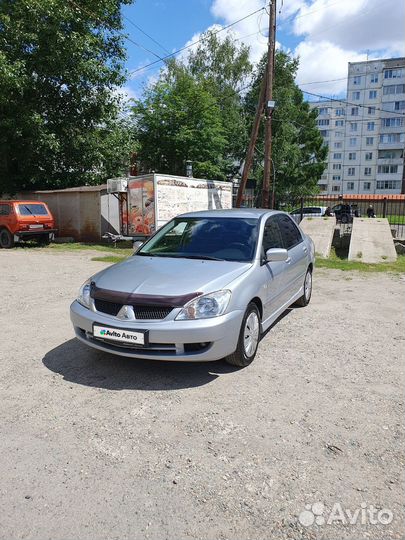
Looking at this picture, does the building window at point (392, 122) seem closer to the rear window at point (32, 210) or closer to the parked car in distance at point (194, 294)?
the rear window at point (32, 210)

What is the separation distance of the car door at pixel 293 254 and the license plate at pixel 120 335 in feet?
7.69

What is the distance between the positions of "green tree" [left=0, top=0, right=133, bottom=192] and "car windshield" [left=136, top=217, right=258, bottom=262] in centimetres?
1516

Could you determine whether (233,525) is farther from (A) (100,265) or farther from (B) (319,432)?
(A) (100,265)

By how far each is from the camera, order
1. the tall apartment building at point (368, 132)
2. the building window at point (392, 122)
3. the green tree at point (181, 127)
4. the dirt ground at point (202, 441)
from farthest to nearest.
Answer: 1. the tall apartment building at point (368, 132)
2. the building window at point (392, 122)
3. the green tree at point (181, 127)
4. the dirt ground at point (202, 441)

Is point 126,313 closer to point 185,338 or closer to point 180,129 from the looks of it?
point 185,338

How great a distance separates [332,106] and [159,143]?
6805cm

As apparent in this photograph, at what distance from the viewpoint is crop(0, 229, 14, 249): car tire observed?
15.7m

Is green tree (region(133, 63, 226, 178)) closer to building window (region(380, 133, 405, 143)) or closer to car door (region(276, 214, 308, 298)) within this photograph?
car door (region(276, 214, 308, 298))

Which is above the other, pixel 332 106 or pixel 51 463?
pixel 332 106

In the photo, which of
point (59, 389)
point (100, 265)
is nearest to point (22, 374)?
point (59, 389)

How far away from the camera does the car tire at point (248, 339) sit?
3971 mm

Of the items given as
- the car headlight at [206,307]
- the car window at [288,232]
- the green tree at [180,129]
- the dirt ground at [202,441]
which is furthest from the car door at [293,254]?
the green tree at [180,129]

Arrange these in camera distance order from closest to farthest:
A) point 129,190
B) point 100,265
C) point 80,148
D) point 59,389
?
point 59,389 → point 100,265 → point 129,190 → point 80,148

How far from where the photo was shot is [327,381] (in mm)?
3914
